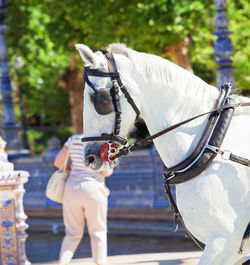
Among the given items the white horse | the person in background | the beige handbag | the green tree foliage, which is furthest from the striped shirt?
the green tree foliage

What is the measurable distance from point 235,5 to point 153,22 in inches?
169

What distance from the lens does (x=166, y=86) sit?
4.16m

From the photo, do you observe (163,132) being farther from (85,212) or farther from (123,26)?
(123,26)

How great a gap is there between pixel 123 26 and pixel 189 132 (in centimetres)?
1322

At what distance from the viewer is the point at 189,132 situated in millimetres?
4113

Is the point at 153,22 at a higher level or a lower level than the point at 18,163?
higher

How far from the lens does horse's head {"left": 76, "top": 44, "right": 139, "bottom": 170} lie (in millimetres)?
4121

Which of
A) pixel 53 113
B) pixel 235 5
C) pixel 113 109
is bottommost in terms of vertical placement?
pixel 53 113

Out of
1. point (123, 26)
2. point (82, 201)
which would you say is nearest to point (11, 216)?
point (82, 201)

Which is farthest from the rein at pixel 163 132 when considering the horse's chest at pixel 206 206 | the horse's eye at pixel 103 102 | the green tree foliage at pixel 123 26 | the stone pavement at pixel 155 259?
the green tree foliage at pixel 123 26

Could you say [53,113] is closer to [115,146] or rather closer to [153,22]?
[153,22]

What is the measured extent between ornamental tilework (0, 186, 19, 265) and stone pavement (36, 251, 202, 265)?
1823mm

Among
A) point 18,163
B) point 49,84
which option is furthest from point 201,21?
point 49,84

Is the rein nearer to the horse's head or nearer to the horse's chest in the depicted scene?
the horse's head
